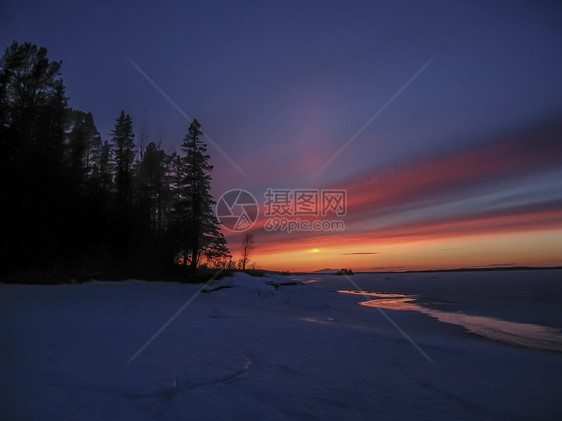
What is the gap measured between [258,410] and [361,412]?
1.19m

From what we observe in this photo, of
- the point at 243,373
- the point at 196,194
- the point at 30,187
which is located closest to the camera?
the point at 243,373

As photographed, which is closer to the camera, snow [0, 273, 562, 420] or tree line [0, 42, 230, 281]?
snow [0, 273, 562, 420]

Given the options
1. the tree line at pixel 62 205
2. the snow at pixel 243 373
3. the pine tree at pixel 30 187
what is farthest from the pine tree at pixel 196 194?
the snow at pixel 243 373

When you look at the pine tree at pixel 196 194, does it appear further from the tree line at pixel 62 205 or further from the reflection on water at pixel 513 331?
the reflection on water at pixel 513 331

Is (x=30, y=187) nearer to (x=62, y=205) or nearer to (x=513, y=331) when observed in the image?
(x=62, y=205)

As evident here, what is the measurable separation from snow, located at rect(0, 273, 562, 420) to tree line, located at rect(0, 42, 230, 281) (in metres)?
7.88

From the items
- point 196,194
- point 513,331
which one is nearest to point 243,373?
point 513,331

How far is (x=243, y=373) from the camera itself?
4.16 meters

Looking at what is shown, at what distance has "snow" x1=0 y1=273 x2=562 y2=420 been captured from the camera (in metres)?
3.06

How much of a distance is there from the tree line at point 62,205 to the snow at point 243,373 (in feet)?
25.9

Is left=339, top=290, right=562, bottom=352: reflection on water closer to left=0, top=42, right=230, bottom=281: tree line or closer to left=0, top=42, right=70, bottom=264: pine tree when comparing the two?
left=0, top=42, right=230, bottom=281: tree line

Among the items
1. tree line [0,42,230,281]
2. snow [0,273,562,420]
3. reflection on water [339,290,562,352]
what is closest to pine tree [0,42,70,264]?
tree line [0,42,230,281]

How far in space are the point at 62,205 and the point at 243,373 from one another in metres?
17.2

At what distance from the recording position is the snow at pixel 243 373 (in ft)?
10.0
